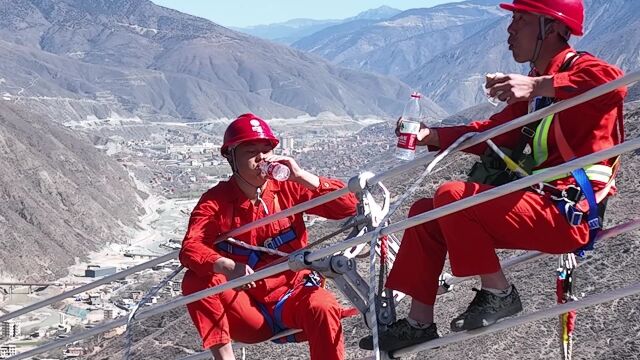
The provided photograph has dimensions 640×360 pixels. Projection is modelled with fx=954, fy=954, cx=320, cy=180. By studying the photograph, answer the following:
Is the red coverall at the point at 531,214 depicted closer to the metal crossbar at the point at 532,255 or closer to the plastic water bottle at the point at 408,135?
the metal crossbar at the point at 532,255

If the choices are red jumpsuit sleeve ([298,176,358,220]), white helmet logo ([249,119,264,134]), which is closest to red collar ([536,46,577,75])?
red jumpsuit sleeve ([298,176,358,220])

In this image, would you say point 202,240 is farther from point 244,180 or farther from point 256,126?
point 256,126

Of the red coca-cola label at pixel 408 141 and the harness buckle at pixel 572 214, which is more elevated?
the red coca-cola label at pixel 408 141

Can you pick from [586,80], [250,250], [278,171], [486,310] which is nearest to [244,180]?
[278,171]

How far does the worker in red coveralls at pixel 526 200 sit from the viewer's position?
3.85m

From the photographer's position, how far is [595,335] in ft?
24.5

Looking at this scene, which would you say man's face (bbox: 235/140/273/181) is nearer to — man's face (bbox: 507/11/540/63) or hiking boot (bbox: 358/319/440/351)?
hiking boot (bbox: 358/319/440/351)

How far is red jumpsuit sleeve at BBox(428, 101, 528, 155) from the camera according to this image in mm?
4441

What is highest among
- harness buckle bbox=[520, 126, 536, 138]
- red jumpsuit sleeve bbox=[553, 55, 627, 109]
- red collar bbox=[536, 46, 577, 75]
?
red collar bbox=[536, 46, 577, 75]

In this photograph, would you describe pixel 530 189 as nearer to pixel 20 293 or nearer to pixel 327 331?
pixel 327 331

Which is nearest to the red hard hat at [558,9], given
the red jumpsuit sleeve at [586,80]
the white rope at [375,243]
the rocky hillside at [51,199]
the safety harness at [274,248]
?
the red jumpsuit sleeve at [586,80]

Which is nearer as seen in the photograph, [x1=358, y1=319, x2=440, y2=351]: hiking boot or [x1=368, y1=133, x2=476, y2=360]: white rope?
[x1=368, y1=133, x2=476, y2=360]: white rope

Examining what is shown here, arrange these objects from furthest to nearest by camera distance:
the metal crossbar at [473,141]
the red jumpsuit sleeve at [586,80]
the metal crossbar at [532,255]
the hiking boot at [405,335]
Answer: the hiking boot at [405,335] < the metal crossbar at [532,255] < the red jumpsuit sleeve at [586,80] < the metal crossbar at [473,141]

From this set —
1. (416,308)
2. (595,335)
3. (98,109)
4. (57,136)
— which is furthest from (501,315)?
(98,109)
